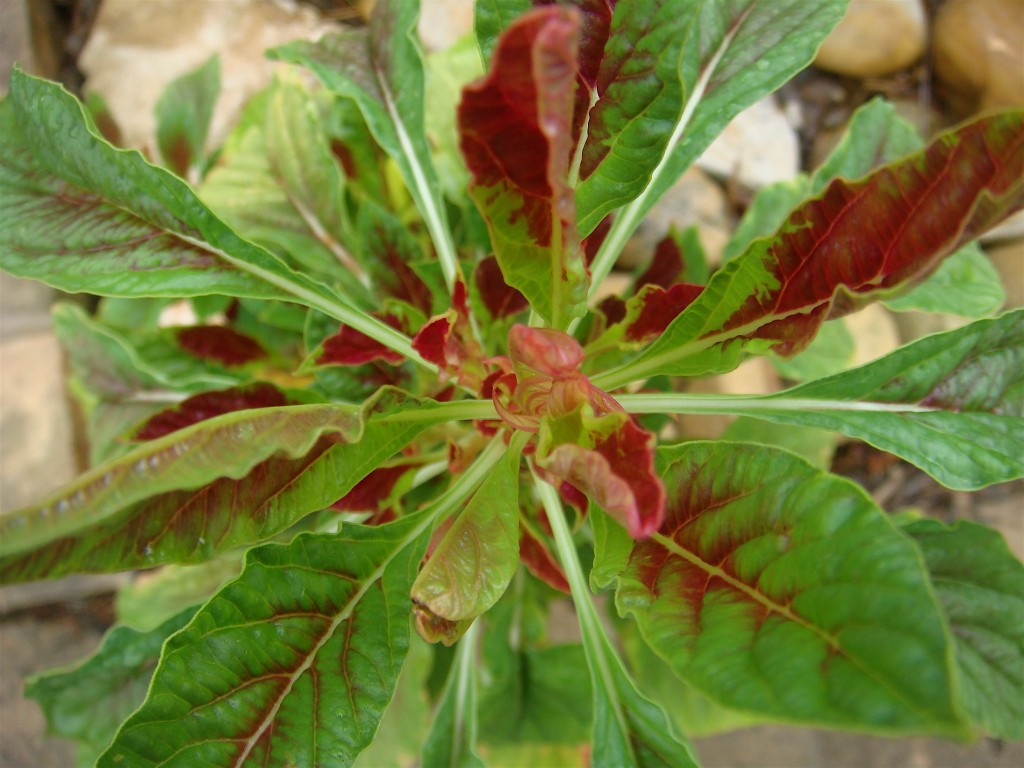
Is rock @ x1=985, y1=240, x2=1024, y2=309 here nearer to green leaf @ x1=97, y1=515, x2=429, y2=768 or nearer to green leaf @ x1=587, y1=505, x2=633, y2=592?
green leaf @ x1=587, y1=505, x2=633, y2=592

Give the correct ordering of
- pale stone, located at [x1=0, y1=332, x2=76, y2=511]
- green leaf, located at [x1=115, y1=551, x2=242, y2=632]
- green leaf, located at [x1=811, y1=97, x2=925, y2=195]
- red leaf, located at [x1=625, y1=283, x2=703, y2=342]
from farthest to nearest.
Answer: pale stone, located at [x1=0, y1=332, x2=76, y2=511] → green leaf, located at [x1=115, y1=551, x2=242, y2=632] → green leaf, located at [x1=811, y1=97, x2=925, y2=195] → red leaf, located at [x1=625, y1=283, x2=703, y2=342]

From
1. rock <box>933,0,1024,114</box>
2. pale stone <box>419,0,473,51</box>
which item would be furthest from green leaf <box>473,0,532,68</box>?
rock <box>933,0,1024,114</box>

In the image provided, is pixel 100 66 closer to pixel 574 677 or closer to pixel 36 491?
pixel 36 491

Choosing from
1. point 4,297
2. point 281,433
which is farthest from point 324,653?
point 4,297

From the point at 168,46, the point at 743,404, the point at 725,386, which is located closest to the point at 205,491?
the point at 743,404

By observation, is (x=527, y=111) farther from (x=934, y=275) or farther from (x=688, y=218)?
(x=688, y=218)

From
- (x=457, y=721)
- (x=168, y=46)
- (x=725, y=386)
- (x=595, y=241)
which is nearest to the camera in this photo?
(x=595, y=241)
